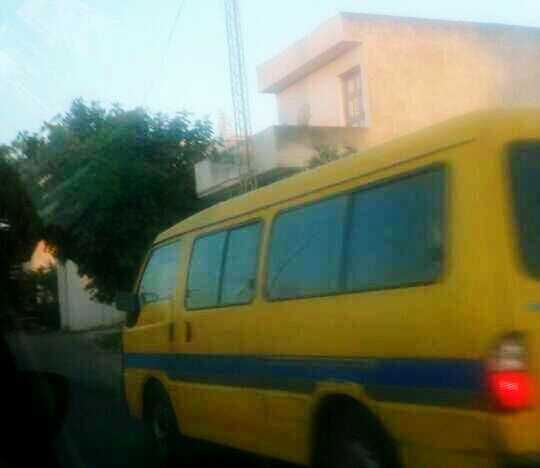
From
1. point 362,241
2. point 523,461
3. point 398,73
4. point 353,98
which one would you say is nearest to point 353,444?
point 362,241

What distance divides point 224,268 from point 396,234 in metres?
2.66

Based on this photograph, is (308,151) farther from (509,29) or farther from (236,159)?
(509,29)

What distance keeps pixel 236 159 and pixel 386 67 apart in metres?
4.66

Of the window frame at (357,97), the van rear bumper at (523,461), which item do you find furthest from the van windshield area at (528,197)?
the window frame at (357,97)

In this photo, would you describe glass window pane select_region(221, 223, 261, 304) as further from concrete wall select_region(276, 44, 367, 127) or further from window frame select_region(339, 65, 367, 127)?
concrete wall select_region(276, 44, 367, 127)

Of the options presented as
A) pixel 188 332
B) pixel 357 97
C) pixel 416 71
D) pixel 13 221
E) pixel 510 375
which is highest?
pixel 416 71

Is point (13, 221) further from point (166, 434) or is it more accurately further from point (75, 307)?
point (75, 307)

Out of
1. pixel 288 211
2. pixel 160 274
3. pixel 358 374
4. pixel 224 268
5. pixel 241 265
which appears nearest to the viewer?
pixel 358 374

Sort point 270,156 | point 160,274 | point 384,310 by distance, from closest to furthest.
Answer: point 384,310
point 160,274
point 270,156

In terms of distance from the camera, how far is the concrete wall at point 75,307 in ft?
103

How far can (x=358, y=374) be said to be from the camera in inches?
245

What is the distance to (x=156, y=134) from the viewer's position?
2134 centimetres

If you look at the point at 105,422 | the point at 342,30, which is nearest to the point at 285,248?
the point at 105,422

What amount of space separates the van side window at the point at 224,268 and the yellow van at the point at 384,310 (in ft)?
0.07
